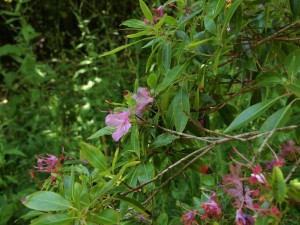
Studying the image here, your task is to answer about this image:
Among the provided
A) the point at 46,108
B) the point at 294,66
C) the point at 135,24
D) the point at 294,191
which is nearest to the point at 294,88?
the point at 294,66

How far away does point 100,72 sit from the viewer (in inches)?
149

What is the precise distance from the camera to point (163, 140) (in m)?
1.05

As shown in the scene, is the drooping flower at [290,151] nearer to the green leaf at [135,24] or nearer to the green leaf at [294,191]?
the green leaf at [294,191]

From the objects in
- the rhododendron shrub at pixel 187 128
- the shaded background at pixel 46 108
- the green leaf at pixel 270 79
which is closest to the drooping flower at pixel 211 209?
the rhododendron shrub at pixel 187 128

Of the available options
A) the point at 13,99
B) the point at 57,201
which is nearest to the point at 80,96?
the point at 13,99

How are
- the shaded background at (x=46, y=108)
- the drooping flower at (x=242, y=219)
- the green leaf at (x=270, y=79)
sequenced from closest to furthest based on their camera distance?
the drooping flower at (x=242, y=219) < the green leaf at (x=270, y=79) < the shaded background at (x=46, y=108)

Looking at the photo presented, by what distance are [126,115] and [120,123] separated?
0.02 meters

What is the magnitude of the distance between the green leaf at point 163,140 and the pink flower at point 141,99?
0.06 metres

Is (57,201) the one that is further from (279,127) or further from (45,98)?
(45,98)

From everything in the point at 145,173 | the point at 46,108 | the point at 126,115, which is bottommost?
the point at 46,108

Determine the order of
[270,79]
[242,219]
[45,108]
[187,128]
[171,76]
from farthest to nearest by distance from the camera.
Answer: [45,108] → [187,128] → [171,76] → [270,79] → [242,219]

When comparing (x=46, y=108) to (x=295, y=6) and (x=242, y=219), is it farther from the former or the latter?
(x=242, y=219)

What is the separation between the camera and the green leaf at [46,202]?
2.80 feet

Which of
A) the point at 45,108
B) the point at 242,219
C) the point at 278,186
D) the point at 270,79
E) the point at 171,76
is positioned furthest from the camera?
the point at 45,108
